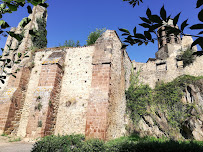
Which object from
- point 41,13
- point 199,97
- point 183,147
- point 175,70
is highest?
point 41,13

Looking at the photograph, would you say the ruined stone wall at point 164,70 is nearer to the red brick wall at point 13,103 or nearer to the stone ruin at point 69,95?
the stone ruin at point 69,95

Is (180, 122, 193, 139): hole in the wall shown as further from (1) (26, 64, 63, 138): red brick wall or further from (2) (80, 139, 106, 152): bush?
(1) (26, 64, 63, 138): red brick wall

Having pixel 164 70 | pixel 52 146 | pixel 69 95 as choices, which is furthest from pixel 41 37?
pixel 52 146

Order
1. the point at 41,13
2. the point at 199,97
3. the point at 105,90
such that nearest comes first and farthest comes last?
the point at 105,90 < the point at 199,97 < the point at 41,13

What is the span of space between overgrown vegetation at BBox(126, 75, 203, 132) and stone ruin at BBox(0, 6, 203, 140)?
2.66 feet

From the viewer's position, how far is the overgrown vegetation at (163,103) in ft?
34.5

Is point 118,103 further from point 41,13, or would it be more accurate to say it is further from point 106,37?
point 41,13

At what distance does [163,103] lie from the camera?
11430 mm

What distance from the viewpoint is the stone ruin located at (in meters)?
8.28

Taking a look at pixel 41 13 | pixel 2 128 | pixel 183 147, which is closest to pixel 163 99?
pixel 183 147

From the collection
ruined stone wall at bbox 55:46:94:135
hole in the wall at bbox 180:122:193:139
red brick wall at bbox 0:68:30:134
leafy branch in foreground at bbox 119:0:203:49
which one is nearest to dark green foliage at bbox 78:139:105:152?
ruined stone wall at bbox 55:46:94:135

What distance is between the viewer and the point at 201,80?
37.6 ft

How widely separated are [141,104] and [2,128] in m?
9.24

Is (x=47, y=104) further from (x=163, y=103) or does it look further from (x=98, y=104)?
(x=163, y=103)
